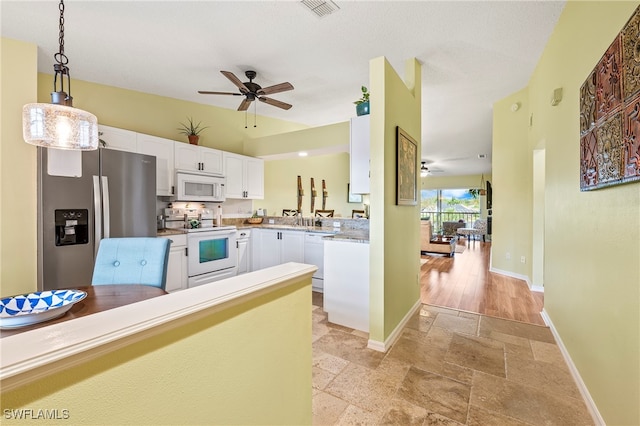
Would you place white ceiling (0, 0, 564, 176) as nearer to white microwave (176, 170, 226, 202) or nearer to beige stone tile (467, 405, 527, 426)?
white microwave (176, 170, 226, 202)

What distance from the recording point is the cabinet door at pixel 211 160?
14.2ft

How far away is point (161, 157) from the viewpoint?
152 inches

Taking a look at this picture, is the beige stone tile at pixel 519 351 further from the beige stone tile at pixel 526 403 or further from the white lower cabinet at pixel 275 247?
the white lower cabinet at pixel 275 247

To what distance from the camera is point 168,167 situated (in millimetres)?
3912

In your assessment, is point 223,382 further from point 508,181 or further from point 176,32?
point 508,181

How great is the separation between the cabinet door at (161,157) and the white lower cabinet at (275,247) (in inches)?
60.1

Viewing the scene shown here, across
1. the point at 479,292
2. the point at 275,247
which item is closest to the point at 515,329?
the point at 479,292

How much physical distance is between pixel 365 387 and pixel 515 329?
188 cm

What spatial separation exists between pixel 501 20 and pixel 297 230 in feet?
11.0

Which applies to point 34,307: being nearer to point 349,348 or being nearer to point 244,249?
point 349,348

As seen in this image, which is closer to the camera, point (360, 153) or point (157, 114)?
point (360, 153)

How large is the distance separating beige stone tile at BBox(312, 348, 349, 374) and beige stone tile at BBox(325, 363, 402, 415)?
0.06 meters

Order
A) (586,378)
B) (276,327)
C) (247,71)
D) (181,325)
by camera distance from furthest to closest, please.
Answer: (247,71), (586,378), (276,327), (181,325)

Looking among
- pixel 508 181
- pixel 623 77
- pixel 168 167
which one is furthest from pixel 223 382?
pixel 508 181
